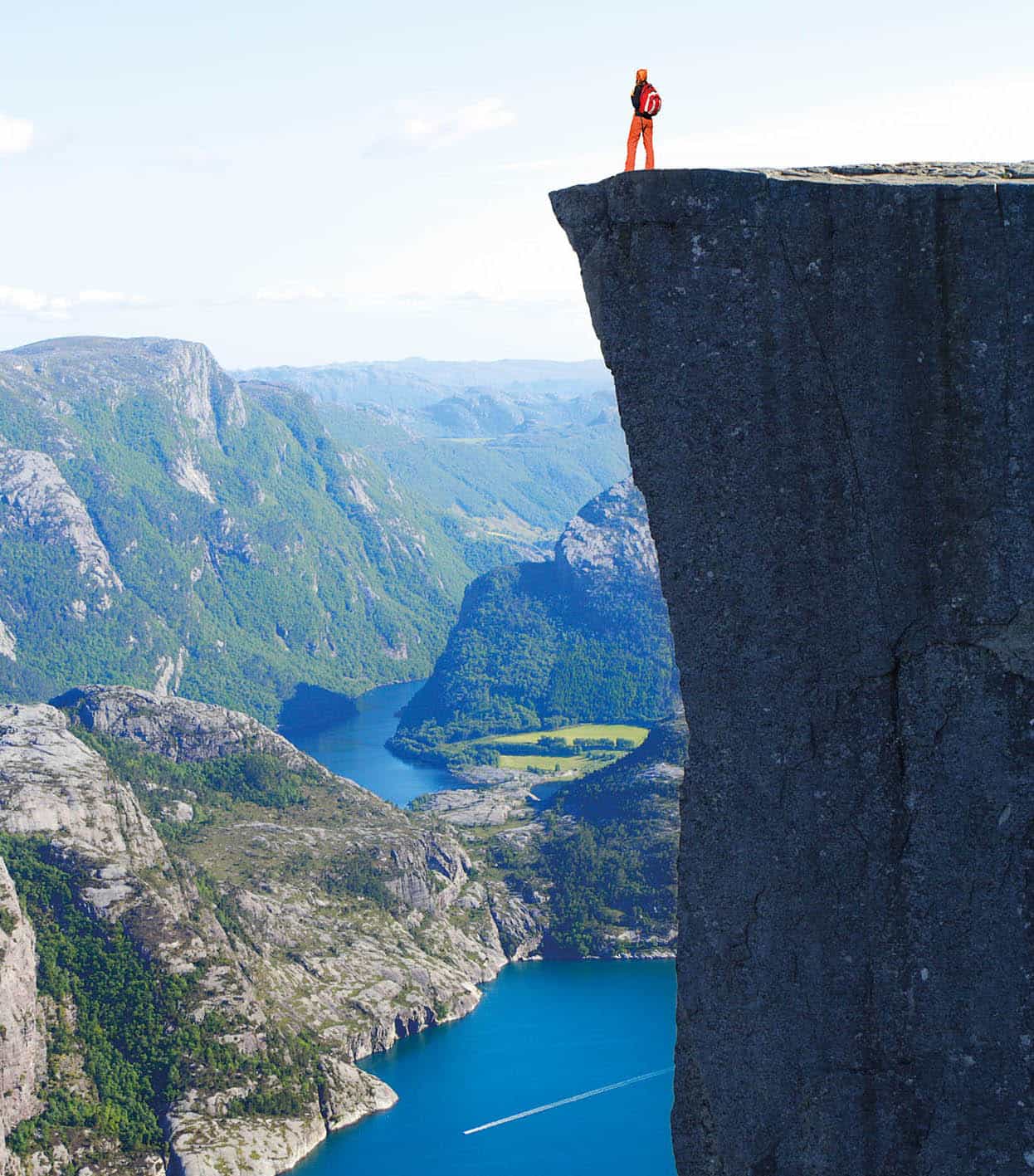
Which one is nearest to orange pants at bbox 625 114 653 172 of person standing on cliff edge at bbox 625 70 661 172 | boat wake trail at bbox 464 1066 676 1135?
person standing on cliff edge at bbox 625 70 661 172

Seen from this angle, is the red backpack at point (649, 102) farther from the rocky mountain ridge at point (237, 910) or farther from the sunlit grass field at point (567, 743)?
the sunlit grass field at point (567, 743)

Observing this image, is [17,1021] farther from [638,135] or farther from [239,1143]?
[638,135]

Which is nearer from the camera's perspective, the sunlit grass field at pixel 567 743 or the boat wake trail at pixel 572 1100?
the boat wake trail at pixel 572 1100

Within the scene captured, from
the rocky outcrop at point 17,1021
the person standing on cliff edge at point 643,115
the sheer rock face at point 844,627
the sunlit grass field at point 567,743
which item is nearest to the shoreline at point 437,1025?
the rocky outcrop at point 17,1021

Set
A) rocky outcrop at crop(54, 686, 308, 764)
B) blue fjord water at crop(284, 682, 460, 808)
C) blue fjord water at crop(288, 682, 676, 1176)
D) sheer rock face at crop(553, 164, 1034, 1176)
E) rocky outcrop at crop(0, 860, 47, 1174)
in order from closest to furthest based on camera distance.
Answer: sheer rock face at crop(553, 164, 1034, 1176) < rocky outcrop at crop(0, 860, 47, 1174) < blue fjord water at crop(288, 682, 676, 1176) < rocky outcrop at crop(54, 686, 308, 764) < blue fjord water at crop(284, 682, 460, 808)

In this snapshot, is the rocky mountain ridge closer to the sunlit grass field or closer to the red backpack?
the sunlit grass field

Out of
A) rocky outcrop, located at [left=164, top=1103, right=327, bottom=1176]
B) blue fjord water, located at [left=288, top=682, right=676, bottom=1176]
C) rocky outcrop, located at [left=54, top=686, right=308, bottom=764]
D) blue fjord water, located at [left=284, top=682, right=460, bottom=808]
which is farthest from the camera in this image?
blue fjord water, located at [left=284, top=682, right=460, bottom=808]

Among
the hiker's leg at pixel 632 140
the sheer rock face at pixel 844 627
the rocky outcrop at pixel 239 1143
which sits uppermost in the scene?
the hiker's leg at pixel 632 140

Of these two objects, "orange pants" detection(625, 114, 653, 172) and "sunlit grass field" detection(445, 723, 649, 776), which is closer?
"orange pants" detection(625, 114, 653, 172)
